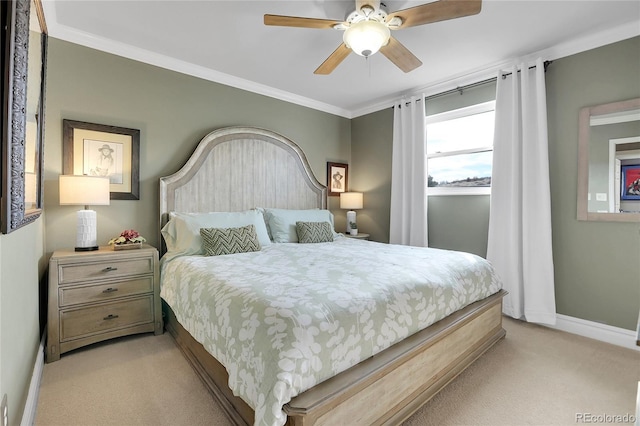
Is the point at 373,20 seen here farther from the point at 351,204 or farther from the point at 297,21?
the point at 351,204

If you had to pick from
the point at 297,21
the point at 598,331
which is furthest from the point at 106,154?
the point at 598,331

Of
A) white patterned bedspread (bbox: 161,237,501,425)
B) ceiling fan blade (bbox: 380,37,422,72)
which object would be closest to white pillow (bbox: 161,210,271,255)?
white patterned bedspread (bbox: 161,237,501,425)

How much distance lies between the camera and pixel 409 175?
13.2 feet

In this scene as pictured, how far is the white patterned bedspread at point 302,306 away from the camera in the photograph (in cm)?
119

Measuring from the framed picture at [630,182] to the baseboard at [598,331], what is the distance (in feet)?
3.79

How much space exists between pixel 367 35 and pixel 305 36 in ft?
2.91

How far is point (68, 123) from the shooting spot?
262 cm

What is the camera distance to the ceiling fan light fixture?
2.03 metres

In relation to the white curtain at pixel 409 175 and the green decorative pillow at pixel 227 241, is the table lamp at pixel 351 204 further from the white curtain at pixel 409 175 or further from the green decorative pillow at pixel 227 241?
the green decorative pillow at pixel 227 241

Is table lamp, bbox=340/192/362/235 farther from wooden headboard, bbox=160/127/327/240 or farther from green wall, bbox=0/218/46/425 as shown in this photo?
green wall, bbox=0/218/46/425

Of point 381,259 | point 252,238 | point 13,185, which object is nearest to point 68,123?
point 252,238

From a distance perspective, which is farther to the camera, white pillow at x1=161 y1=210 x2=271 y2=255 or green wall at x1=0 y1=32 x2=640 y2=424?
white pillow at x1=161 y1=210 x2=271 y2=255

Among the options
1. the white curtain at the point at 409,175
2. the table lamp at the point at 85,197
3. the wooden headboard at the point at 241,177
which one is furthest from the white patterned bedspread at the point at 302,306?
the white curtain at the point at 409,175

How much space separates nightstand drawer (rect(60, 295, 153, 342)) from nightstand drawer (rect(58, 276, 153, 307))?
0.21ft
